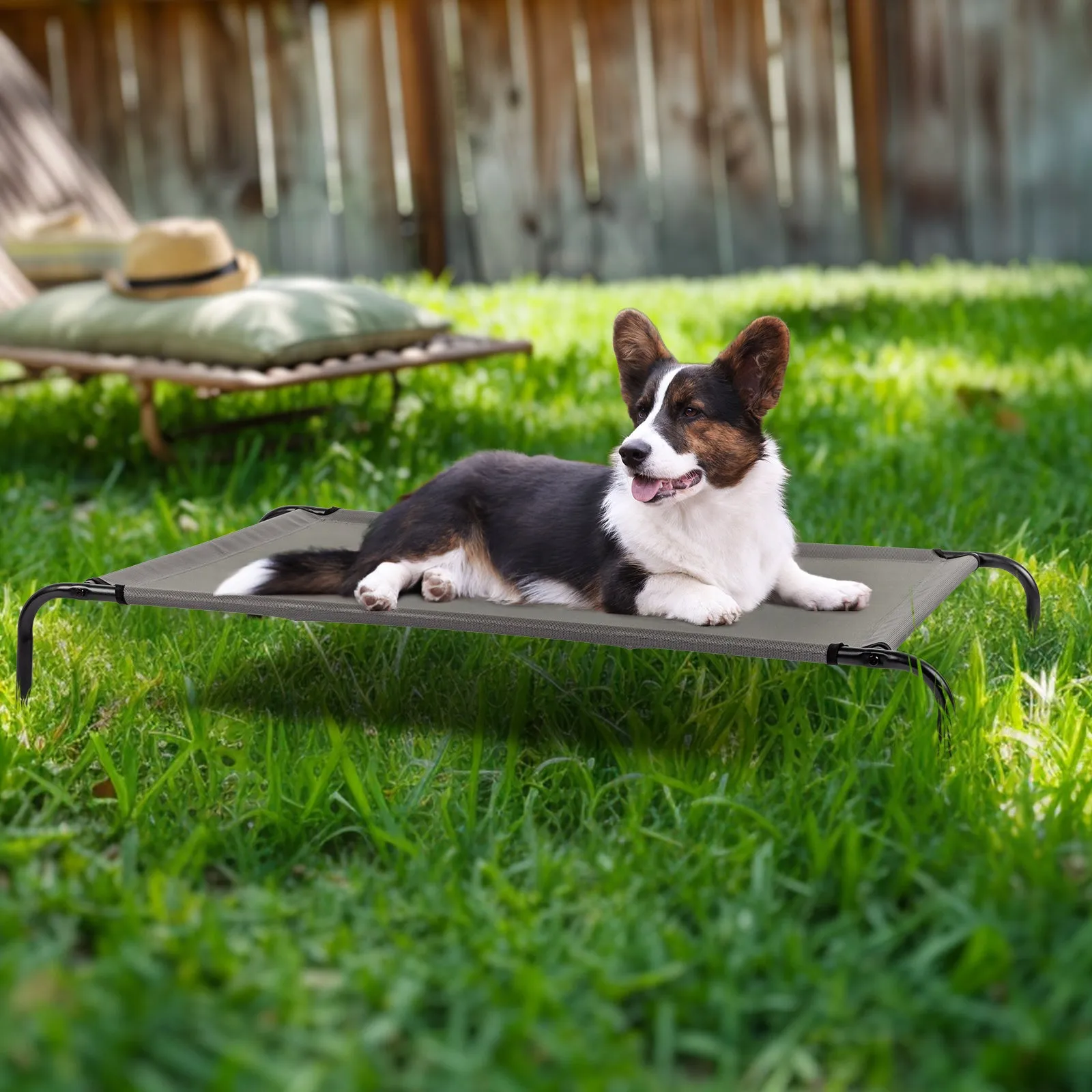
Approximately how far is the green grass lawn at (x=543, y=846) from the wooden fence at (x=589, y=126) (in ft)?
14.3

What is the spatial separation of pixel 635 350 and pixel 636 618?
52 cm

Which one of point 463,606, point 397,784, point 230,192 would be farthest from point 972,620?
point 230,192

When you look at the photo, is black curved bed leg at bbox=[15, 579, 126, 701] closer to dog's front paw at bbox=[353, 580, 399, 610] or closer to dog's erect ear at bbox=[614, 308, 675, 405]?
dog's front paw at bbox=[353, 580, 399, 610]

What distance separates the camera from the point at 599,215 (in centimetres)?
849

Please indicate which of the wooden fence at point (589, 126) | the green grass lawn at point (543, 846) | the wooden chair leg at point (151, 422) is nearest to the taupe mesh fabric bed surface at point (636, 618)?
the green grass lawn at point (543, 846)

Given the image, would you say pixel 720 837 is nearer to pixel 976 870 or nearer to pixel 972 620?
pixel 976 870

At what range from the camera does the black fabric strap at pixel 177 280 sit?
479cm

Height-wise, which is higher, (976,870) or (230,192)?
(230,192)

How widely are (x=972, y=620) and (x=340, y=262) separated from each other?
6.05 metres

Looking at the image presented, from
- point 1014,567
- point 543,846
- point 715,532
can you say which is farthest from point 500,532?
point 1014,567

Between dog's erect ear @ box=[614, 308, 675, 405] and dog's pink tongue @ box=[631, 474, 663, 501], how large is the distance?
0.18 meters

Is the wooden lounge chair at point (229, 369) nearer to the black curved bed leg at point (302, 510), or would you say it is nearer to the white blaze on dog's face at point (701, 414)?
the black curved bed leg at point (302, 510)

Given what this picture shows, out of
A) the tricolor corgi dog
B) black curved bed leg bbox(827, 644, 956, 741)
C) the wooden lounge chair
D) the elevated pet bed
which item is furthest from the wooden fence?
→ black curved bed leg bbox(827, 644, 956, 741)

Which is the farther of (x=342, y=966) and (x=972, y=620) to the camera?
(x=972, y=620)
